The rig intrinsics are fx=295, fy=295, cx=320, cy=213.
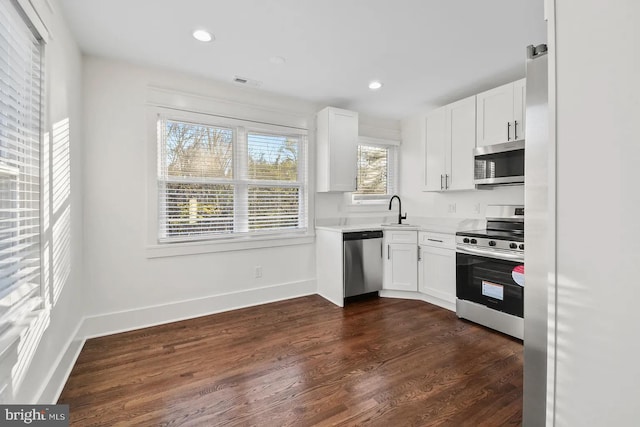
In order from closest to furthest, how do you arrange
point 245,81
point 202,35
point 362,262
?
point 202,35 → point 245,81 → point 362,262

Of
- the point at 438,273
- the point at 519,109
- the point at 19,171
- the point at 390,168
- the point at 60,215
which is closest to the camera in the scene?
the point at 19,171

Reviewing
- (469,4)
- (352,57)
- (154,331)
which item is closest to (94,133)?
(154,331)

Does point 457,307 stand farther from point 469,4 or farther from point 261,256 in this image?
point 469,4

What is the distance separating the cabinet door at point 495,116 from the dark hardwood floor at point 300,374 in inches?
78.1

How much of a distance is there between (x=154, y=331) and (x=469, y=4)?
12.2 feet

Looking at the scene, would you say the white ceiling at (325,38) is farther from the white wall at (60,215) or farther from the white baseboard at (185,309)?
the white baseboard at (185,309)

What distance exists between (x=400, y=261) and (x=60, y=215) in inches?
132

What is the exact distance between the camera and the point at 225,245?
3320mm

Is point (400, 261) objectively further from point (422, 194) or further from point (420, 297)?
point (422, 194)

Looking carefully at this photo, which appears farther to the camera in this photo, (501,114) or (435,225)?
(435,225)

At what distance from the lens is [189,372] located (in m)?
2.12

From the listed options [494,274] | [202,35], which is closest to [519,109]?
[494,274]

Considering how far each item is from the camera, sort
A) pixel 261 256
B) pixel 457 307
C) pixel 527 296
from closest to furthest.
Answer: pixel 527 296
pixel 457 307
pixel 261 256

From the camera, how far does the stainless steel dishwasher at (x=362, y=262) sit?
354cm
